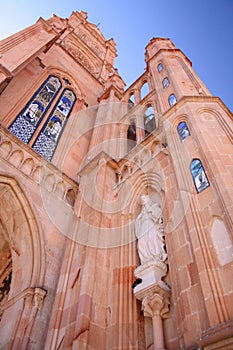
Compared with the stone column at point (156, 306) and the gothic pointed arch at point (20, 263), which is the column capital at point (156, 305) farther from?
the gothic pointed arch at point (20, 263)

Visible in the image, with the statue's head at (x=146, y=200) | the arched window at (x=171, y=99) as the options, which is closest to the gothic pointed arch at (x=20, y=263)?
the statue's head at (x=146, y=200)

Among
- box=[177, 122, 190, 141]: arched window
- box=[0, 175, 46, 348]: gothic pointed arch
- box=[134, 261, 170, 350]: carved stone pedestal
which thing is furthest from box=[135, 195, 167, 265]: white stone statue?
box=[0, 175, 46, 348]: gothic pointed arch

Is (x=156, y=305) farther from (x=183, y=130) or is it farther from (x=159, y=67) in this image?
(x=159, y=67)

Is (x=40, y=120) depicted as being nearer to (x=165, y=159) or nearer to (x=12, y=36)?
(x=12, y=36)

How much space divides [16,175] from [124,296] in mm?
3770

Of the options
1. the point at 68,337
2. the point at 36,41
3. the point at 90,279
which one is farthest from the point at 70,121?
the point at 68,337

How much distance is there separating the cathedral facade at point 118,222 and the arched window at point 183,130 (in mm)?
30

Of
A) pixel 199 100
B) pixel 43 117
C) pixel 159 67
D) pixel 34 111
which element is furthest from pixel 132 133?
pixel 199 100

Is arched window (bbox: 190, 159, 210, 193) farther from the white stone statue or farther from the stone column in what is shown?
the stone column

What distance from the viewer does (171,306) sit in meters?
4.85

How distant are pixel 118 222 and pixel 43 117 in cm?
542

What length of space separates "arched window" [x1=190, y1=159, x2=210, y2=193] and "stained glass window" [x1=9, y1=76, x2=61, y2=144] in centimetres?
547

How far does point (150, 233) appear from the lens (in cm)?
607

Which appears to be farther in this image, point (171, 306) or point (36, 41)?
point (36, 41)
